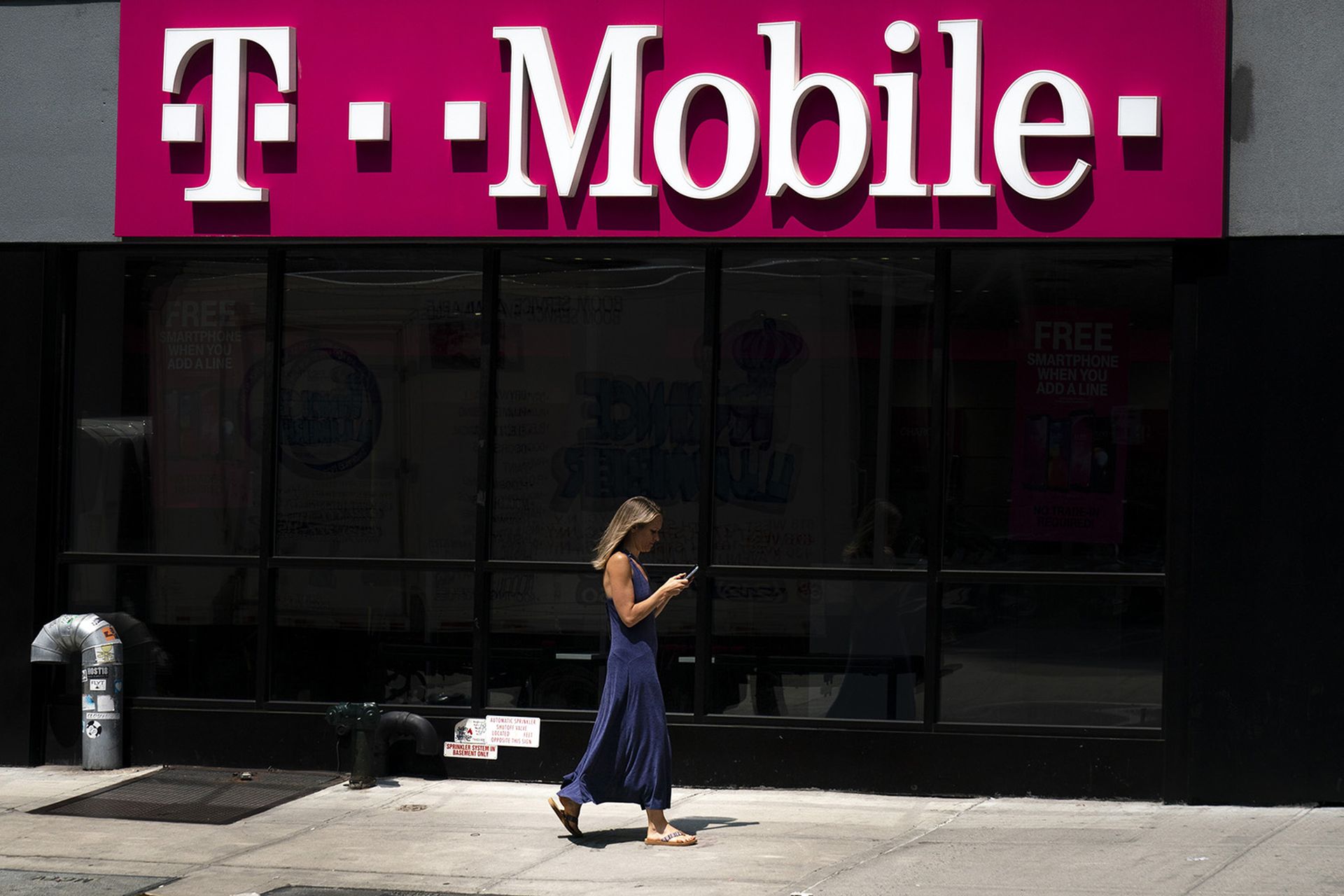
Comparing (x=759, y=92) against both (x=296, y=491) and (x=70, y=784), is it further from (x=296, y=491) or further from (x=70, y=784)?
(x=70, y=784)

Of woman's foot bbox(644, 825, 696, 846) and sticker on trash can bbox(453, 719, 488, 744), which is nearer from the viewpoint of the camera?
woman's foot bbox(644, 825, 696, 846)

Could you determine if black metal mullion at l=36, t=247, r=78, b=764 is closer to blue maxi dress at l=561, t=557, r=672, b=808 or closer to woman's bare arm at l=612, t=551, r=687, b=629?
blue maxi dress at l=561, t=557, r=672, b=808

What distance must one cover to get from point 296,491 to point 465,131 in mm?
2551

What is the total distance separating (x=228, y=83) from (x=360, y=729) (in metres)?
4.04

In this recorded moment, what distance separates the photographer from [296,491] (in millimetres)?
10219

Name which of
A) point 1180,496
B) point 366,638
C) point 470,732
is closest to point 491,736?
point 470,732

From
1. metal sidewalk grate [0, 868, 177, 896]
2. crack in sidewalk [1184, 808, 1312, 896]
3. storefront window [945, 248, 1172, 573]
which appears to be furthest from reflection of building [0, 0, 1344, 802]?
metal sidewalk grate [0, 868, 177, 896]

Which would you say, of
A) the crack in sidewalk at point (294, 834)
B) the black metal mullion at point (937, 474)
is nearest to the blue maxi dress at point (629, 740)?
the crack in sidewalk at point (294, 834)

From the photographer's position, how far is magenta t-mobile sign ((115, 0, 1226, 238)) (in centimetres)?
902

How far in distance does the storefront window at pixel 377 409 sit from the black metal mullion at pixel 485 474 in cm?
15

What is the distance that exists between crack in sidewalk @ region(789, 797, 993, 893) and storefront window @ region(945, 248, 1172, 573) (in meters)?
1.60

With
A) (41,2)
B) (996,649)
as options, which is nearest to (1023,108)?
(996,649)

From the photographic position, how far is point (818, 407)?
977cm

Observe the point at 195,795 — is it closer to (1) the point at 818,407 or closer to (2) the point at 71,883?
(2) the point at 71,883
